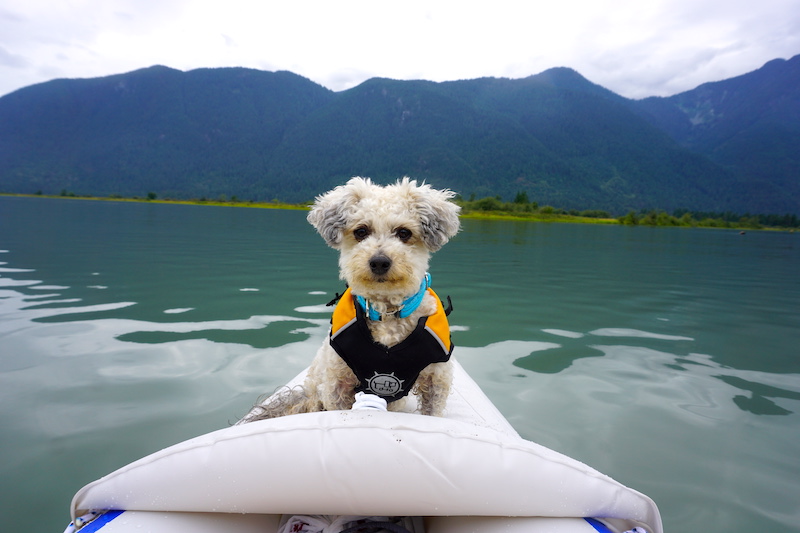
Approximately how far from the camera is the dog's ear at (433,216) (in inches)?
120

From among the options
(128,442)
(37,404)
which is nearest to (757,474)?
(128,442)

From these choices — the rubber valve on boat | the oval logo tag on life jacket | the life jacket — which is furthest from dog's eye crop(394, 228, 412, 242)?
the rubber valve on boat

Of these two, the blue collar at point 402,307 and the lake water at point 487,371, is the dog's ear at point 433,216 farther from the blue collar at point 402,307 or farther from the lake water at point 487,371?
the lake water at point 487,371

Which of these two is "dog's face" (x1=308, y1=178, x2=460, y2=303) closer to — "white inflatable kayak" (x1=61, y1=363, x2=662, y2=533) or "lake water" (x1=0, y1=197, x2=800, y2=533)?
"white inflatable kayak" (x1=61, y1=363, x2=662, y2=533)

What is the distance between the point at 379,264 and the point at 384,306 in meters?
0.34

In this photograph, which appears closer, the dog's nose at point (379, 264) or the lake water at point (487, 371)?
the dog's nose at point (379, 264)

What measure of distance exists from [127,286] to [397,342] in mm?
8519

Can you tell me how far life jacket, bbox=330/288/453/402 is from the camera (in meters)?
2.74

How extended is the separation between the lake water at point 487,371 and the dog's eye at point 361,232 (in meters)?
2.38

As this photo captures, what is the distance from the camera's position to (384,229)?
2.98 m

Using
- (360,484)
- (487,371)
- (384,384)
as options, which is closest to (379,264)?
(384,384)

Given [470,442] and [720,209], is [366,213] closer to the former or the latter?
[470,442]

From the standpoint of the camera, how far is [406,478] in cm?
170

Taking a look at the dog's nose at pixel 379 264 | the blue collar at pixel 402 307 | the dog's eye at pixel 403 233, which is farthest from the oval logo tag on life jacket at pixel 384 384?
the dog's eye at pixel 403 233
